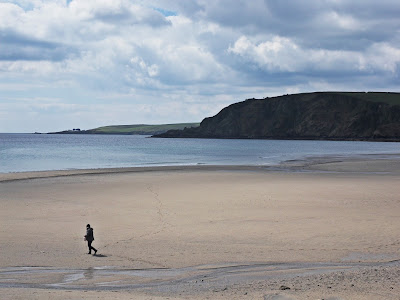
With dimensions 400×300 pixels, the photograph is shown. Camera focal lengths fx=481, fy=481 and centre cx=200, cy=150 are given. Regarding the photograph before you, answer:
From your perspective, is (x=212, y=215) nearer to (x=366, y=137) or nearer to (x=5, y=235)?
(x=5, y=235)

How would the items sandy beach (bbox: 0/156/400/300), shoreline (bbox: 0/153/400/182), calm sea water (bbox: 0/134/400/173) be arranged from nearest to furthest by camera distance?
sandy beach (bbox: 0/156/400/300) < shoreline (bbox: 0/153/400/182) < calm sea water (bbox: 0/134/400/173)

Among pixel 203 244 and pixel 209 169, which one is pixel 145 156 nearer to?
pixel 209 169

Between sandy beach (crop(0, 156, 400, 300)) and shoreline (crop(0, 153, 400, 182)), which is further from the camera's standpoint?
shoreline (crop(0, 153, 400, 182))

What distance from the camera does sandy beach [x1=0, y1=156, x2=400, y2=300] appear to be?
1077 centimetres

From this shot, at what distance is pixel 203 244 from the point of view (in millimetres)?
16094

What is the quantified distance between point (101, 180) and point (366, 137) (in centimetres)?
16473

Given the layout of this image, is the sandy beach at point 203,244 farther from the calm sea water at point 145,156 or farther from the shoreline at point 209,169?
the calm sea water at point 145,156

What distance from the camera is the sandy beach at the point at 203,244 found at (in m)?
10.8

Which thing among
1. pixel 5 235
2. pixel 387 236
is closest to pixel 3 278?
pixel 5 235

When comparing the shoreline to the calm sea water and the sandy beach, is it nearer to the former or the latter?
the calm sea water

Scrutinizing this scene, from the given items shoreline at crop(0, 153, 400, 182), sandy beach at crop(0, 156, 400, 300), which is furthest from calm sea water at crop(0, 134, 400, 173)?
sandy beach at crop(0, 156, 400, 300)

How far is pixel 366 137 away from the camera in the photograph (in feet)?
611

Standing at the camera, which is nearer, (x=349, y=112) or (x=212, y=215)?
(x=212, y=215)

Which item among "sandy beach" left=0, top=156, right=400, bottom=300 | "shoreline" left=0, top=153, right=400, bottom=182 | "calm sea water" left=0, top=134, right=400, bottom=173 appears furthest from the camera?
"calm sea water" left=0, top=134, right=400, bottom=173
